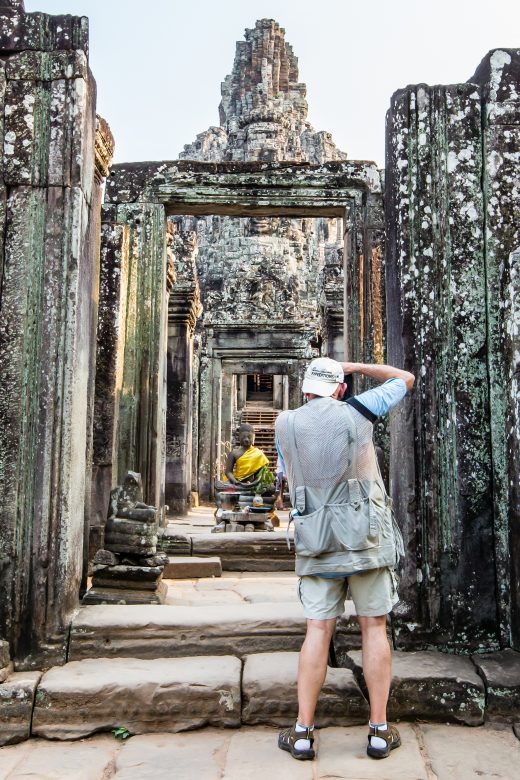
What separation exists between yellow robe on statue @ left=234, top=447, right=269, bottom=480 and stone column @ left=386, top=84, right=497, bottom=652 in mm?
7008

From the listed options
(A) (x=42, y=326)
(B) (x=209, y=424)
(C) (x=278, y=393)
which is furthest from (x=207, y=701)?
(C) (x=278, y=393)

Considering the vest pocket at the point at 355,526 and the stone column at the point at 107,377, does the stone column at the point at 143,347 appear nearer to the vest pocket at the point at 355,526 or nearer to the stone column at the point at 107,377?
the stone column at the point at 107,377

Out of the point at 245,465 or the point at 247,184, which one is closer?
the point at 247,184

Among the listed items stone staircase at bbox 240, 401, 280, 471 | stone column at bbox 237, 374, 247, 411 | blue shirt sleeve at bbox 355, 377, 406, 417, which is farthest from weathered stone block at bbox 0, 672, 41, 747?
stone column at bbox 237, 374, 247, 411

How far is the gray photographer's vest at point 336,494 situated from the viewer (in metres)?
3.16

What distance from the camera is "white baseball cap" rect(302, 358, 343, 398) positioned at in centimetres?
334

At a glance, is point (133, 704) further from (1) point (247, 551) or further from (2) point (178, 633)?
(1) point (247, 551)

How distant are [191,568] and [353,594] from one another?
356cm

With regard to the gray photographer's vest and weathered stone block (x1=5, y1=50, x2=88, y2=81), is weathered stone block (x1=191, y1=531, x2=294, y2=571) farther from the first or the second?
weathered stone block (x1=5, y1=50, x2=88, y2=81)

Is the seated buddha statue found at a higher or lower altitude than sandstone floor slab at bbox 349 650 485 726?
higher

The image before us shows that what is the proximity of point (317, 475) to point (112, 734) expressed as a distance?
1.54 meters

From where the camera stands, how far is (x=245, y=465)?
11.2 m

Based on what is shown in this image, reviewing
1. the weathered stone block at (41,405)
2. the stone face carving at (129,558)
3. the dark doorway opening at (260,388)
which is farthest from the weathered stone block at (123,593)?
the dark doorway opening at (260,388)

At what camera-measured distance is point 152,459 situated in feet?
23.8
